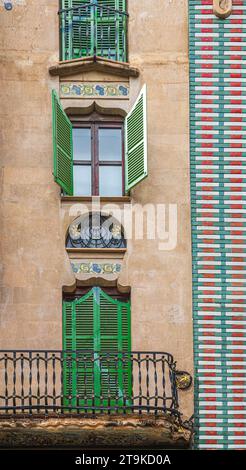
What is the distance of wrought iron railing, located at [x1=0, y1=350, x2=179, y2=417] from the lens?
106ft

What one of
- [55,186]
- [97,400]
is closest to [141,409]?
[97,400]

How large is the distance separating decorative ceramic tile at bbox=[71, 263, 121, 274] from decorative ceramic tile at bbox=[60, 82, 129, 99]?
2.67 m

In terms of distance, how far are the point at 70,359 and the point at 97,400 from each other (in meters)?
0.74

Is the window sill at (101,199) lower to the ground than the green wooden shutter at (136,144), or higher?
lower

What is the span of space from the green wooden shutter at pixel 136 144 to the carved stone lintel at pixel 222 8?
1979mm

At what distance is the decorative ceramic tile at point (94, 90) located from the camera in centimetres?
3394

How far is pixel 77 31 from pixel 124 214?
3.06 metres

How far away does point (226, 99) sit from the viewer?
3391 centimetres

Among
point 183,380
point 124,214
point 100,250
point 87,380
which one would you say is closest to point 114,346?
point 87,380

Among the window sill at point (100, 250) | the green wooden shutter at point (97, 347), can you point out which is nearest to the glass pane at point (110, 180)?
the window sill at point (100, 250)

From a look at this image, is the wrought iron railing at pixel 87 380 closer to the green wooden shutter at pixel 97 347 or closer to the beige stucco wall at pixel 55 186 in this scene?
the green wooden shutter at pixel 97 347

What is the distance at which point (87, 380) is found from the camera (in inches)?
1289

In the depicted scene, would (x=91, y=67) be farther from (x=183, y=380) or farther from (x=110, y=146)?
(x=183, y=380)

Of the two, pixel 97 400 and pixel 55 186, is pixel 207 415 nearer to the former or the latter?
pixel 97 400
